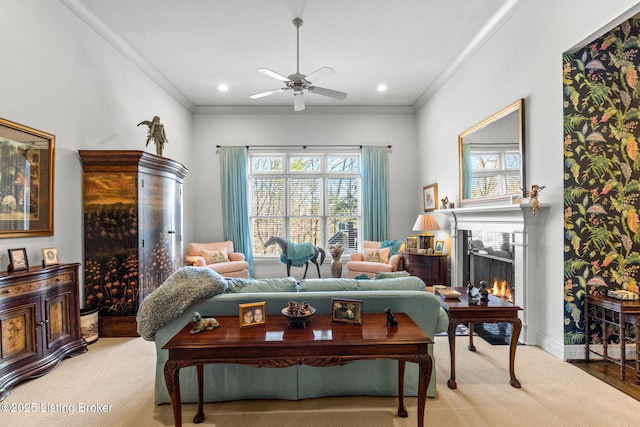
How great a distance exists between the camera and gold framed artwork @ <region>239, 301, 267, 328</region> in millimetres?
1881

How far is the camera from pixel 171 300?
2.04m

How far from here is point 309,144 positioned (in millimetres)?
6531

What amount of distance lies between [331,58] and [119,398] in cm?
457

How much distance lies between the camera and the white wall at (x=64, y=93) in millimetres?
2742

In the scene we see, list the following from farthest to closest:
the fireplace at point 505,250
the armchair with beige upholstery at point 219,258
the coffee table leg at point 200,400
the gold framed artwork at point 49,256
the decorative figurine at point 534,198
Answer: the armchair with beige upholstery at point 219,258
the fireplace at point 505,250
the decorative figurine at point 534,198
the gold framed artwork at point 49,256
the coffee table leg at point 200,400

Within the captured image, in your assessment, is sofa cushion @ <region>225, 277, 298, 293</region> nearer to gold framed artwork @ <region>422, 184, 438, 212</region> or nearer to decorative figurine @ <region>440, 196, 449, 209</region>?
decorative figurine @ <region>440, 196, 449, 209</region>

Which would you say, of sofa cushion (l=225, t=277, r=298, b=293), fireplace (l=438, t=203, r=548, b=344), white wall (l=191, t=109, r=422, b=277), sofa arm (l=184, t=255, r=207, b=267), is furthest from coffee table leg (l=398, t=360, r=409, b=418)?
white wall (l=191, t=109, r=422, b=277)

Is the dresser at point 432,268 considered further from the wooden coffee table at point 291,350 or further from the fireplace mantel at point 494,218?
the wooden coffee table at point 291,350

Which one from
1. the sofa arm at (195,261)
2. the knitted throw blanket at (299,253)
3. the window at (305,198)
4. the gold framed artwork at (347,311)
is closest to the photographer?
the gold framed artwork at (347,311)

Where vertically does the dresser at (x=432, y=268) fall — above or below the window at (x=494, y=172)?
below

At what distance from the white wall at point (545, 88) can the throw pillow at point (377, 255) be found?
2.64 m

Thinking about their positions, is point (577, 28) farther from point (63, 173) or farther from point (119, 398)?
point (63, 173)

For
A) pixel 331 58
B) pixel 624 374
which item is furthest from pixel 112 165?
pixel 624 374

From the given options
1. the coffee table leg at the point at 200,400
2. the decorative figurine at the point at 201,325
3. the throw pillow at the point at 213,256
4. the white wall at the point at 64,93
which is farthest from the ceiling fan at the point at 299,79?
the throw pillow at the point at 213,256
